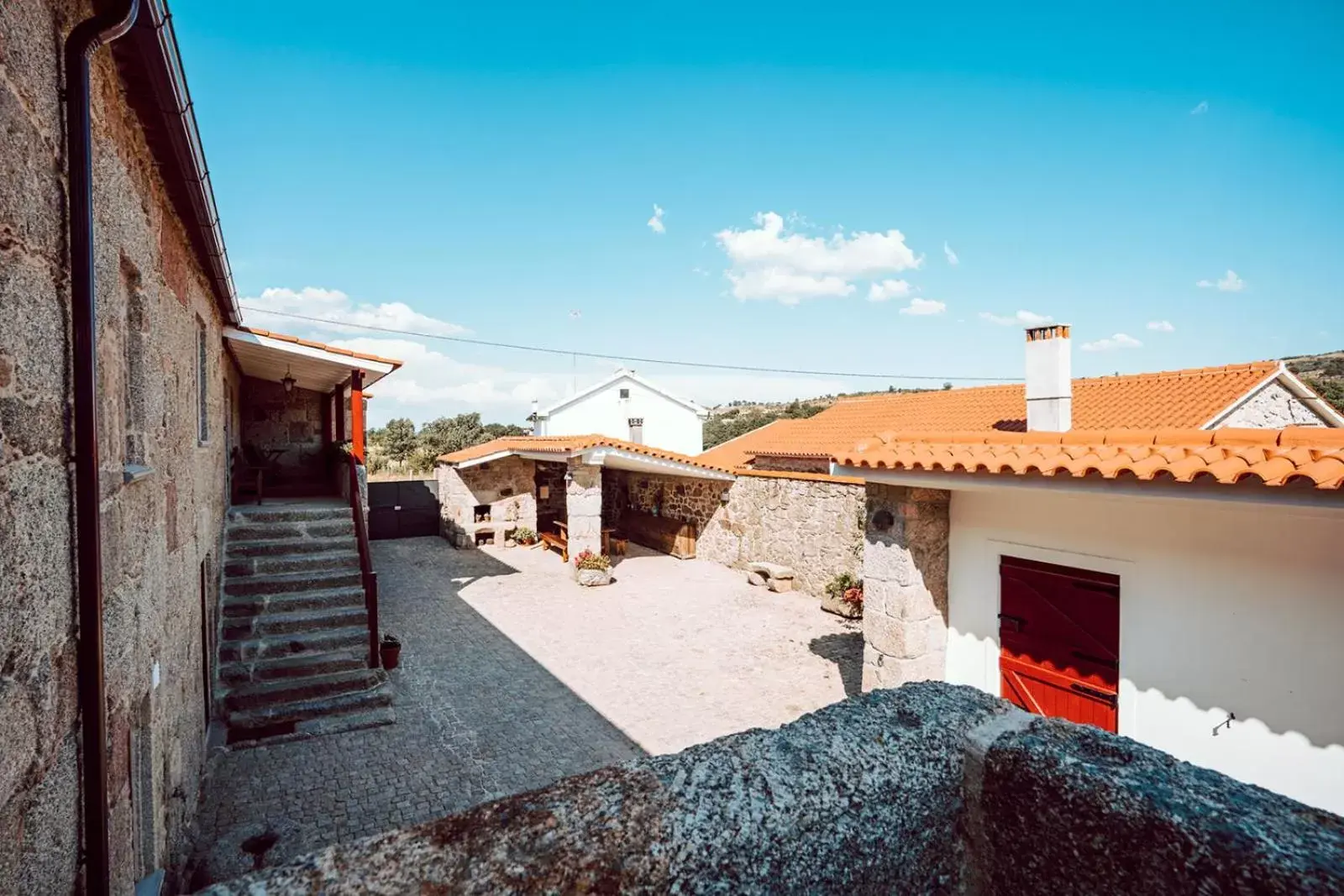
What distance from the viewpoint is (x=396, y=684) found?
25.6 feet

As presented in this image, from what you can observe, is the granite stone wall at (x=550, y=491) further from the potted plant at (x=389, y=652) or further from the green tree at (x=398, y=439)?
the green tree at (x=398, y=439)

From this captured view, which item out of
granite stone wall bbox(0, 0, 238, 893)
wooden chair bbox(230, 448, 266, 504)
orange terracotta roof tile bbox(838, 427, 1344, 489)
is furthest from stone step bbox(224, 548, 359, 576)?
orange terracotta roof tile bbox(838, 427, 1344, 489)

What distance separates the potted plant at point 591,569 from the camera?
1277cm

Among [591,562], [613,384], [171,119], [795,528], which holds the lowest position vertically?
[591,562]

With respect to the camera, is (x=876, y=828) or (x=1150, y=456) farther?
(x=1150, y=456)

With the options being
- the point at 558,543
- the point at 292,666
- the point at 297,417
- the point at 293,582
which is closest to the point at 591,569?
the point at 558,543

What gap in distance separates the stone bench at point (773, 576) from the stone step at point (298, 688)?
7.17 meters

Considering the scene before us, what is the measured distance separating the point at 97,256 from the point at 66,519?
45.9 inches

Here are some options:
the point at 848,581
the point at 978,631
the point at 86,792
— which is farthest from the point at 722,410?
the point at 86,792

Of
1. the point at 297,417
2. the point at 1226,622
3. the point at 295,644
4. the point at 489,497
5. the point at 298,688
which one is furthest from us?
the point at 489,497

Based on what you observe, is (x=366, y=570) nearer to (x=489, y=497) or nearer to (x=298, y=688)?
(x=298, y=688)

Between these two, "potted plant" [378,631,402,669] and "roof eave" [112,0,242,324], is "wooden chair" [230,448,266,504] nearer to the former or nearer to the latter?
"potted plant" [378,631,402,669]

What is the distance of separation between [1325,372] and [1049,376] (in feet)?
136

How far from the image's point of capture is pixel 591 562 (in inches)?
508
